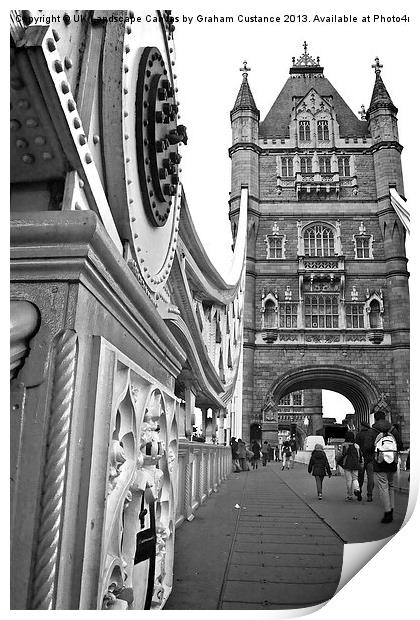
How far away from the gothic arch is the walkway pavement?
42.0ft

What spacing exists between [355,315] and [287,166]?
539 centimetres

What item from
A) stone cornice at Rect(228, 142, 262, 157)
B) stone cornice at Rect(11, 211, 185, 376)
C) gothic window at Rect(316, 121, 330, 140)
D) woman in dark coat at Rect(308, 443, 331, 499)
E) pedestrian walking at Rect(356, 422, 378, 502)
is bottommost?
woman in dark coat at Rect(308, 443, 331, 499)

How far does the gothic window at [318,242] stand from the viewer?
53.7ft

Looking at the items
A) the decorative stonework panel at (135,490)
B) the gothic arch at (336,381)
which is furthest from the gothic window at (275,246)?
the decorative stonework panel at (135,490)

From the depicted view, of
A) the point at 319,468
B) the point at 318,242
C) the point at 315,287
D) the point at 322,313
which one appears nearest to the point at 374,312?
the point at 322,313

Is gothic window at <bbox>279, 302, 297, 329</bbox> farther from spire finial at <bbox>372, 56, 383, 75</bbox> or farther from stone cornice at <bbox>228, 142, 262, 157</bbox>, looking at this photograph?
spire finial at <bbox>372, 56, 383, 75</bbox>

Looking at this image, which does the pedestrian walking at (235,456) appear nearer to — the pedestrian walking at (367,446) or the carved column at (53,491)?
the pedestrian walking at (367,446)

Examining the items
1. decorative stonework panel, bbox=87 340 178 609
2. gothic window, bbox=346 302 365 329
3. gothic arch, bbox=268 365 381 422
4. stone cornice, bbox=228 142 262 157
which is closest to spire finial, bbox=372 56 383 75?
decorative stonework panel, bbox=87 340 178 609

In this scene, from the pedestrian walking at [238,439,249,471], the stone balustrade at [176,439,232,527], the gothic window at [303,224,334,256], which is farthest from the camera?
the gothic window at [303,224,334,256]

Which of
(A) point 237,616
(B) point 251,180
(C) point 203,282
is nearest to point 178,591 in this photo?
(A) point 237,616

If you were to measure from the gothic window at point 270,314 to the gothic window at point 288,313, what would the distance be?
231 millimetres

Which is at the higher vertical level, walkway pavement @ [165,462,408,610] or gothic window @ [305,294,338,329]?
gothic window @ [305,294,338,329]

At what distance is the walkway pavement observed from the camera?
1.09 m

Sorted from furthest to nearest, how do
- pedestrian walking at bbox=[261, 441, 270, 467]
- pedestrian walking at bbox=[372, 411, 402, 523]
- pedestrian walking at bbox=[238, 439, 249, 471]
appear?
pedestrian walking at bbox=[261, 441, 270, 467] < pedestrian walking at bbox=[238, 439, 249, 471] < pedestrian walking at bbox=[372, 411, 402, 523]
